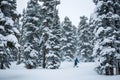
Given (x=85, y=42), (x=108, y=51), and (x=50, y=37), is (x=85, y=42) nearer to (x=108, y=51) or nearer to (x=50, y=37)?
(x=50, y=37)

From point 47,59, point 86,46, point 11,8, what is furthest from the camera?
point 86,46

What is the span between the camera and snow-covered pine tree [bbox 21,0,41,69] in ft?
109

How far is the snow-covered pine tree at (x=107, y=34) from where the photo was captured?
2102 centimetres

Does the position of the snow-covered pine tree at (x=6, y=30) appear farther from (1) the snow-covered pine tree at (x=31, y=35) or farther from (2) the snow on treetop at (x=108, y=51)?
(1) the snow-covered pine tree at (x=31, y=35)

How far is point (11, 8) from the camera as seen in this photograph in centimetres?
2058

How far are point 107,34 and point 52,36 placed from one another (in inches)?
557

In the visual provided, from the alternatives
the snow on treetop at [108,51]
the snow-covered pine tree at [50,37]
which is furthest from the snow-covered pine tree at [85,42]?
the snow on treetop at [108,51]

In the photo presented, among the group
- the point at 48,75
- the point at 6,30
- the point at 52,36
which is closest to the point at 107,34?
the point at 48,75

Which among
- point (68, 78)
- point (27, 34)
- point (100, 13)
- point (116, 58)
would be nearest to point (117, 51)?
point (116, 58)

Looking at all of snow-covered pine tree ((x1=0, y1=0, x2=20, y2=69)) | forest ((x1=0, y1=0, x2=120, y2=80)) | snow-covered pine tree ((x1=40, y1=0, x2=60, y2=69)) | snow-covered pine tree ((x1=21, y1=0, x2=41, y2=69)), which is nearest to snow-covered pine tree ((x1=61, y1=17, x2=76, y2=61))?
forest ((x1=0, y1=0, x2=120, y2=80))

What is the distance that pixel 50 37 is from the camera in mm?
34031

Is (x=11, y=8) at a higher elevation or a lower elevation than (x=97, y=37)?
higher

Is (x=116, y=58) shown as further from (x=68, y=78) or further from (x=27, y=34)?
(x=27, y=34)

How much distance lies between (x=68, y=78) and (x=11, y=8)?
10075 mm
